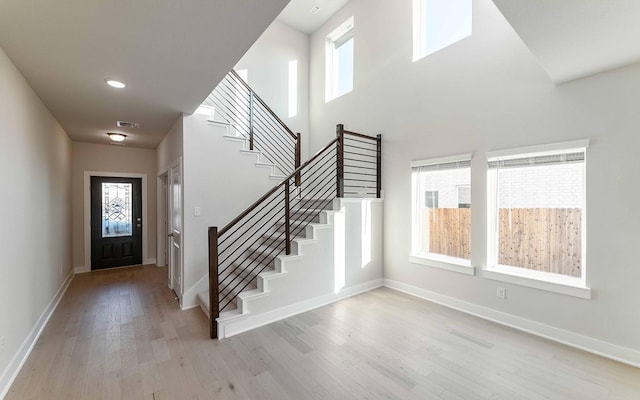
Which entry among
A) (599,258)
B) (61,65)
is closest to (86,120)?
(61,65)

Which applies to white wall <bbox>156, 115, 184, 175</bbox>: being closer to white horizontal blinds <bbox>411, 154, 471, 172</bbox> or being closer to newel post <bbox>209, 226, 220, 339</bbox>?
newel post <bbox>209, 226, 220, 339</bbox>

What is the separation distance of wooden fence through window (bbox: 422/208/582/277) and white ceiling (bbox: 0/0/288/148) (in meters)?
3.23

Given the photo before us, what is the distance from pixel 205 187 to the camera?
3871 millimetres

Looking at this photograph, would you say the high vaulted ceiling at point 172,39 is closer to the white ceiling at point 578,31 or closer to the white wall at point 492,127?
the white ceiling at point 578,31

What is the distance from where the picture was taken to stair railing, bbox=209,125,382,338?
3.29m

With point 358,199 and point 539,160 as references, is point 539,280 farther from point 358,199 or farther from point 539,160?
point 358,199

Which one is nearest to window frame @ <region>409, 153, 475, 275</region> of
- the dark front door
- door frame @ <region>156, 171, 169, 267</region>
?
door frame @ <region>156, 171, 169, 267</region>

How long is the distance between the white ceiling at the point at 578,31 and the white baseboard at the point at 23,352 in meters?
4.42

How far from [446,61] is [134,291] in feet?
18.8

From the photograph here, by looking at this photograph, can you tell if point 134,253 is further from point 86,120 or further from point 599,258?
point 599,258

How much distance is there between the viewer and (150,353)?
2.58 meters

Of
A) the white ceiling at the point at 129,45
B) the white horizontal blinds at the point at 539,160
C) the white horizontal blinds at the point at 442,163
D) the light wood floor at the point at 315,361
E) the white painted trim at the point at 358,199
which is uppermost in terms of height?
the white ceiling at the point at 129,45

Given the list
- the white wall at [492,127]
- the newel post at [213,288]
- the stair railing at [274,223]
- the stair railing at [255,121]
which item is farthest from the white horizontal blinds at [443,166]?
the newel post at [213,288]

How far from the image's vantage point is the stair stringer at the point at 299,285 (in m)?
3.04
